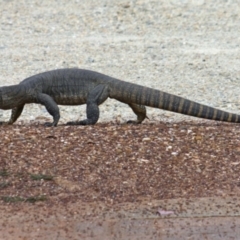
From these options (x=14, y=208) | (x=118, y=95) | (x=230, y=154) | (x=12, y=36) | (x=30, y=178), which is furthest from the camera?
(x=12, y=36)

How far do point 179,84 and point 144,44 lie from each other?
2.68m

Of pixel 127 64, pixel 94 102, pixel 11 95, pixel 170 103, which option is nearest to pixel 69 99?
pixel 94 102

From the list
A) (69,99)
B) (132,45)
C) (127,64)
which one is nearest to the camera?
(69,99)

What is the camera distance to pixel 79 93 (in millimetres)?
9789

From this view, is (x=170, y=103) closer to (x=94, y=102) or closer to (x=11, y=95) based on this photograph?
(x=94, y=102)

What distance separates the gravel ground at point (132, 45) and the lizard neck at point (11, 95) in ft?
5.07

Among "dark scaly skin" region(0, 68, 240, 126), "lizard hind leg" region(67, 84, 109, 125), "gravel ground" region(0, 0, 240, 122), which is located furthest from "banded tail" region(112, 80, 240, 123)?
"gravel ground" region(0, 0, 240, 122)

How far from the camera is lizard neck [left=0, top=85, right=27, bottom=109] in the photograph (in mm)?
9773

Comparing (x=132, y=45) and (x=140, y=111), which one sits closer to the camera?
(x=140, y=111)

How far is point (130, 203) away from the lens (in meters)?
7.12

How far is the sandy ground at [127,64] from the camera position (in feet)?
22.2

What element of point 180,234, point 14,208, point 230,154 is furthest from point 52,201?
point 230,154

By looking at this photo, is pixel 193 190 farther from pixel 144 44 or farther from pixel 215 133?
pixel 144 44

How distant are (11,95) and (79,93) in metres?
0.69
